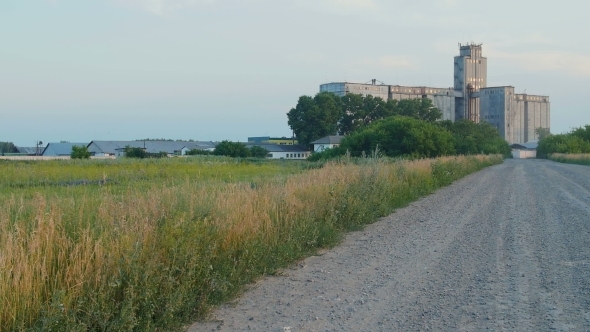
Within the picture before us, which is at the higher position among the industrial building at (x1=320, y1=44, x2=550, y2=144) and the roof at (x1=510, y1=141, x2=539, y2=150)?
the industrial building at (x1=320, y1=44, x2=550, y2=144)

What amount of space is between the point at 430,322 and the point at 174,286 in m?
3.10

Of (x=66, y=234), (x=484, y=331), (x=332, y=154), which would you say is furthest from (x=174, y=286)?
(x=332, y=154)

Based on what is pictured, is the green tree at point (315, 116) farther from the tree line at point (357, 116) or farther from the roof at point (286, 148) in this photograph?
the roof at point (286, 148)

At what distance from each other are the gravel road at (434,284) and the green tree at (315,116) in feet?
272

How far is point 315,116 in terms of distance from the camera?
98.9 metres

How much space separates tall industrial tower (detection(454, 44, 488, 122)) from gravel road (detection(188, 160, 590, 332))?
113679 mm

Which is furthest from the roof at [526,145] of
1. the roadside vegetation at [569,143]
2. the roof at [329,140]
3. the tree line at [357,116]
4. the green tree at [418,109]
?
the roof at [329,140]

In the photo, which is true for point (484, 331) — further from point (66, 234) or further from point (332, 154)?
point (332, 154)

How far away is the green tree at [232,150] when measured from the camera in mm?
85625

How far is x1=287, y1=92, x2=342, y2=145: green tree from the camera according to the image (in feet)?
325

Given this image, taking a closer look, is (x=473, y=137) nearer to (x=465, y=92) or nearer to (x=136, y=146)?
(x=465, y=92)

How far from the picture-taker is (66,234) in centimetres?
734

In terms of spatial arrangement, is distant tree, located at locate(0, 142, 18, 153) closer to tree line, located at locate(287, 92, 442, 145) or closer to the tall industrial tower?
tree line, located at locate(287, 92, 442, 145)

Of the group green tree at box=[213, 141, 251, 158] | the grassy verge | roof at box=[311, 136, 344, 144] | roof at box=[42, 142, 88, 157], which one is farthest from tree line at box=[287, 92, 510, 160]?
roof at box=[42, 142, 88, 157]
